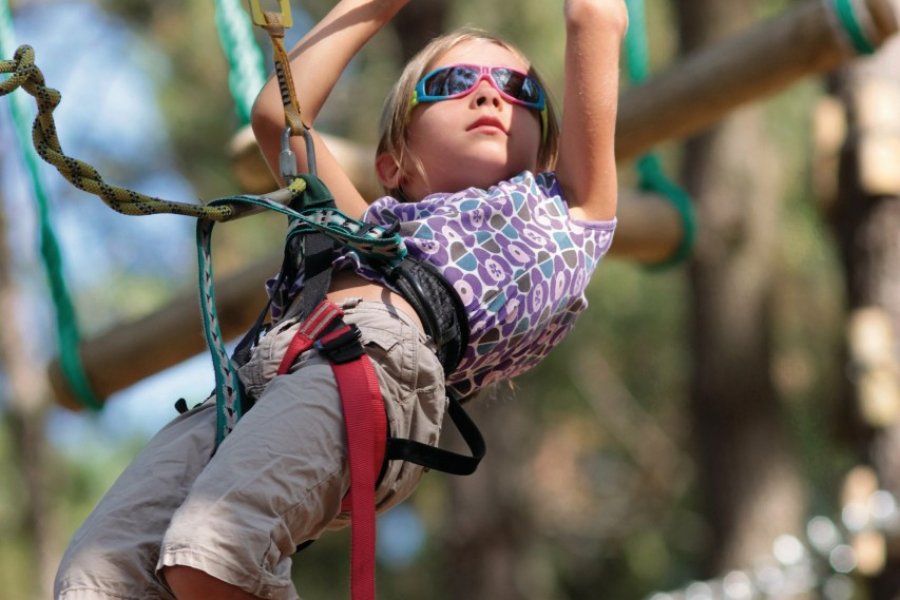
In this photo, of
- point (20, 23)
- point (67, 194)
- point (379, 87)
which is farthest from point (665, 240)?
point (20, 23)

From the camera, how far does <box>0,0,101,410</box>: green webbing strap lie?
2.95 meters

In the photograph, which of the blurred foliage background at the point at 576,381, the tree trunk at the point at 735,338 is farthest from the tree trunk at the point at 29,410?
the tree trunk at the point at 735,338

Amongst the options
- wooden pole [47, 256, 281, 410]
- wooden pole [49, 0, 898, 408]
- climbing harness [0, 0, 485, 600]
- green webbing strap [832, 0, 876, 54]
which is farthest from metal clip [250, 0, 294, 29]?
green webbing strap [832, 0, 876, 54]

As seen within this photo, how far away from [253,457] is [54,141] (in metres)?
0.50

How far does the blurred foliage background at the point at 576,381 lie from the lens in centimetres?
678

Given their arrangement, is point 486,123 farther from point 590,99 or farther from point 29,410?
point 29,410

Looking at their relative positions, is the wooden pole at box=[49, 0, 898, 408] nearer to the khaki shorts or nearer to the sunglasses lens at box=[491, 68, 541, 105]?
the sunglasses lens at box=[491, 68, 541, 105]

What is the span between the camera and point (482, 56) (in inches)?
84.2

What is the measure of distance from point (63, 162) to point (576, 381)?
1028cm

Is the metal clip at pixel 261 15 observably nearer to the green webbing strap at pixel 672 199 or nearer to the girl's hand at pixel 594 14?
the girl's hand at pixel 594 14

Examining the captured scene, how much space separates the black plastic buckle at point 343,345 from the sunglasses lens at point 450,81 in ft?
1.59

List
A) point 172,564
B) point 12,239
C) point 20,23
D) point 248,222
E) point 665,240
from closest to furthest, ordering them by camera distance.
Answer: point 172,564, point 665,240, point 12,239, point 20,23, point 248,222

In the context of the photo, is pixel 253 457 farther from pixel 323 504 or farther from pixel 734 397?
pixel 734 397

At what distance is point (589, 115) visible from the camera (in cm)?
203
